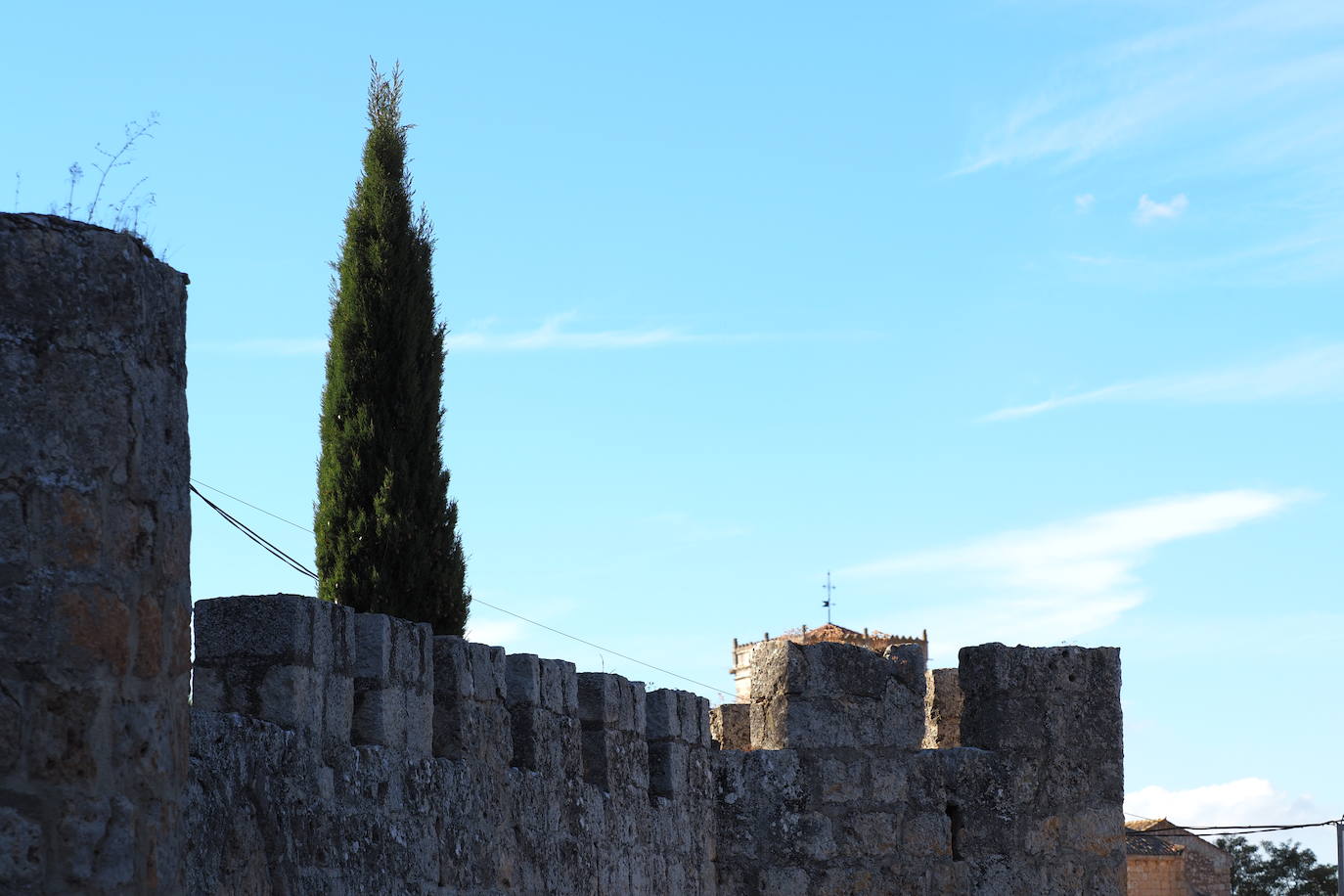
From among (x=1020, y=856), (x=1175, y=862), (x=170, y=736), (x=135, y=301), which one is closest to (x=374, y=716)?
(x=170, y=736)

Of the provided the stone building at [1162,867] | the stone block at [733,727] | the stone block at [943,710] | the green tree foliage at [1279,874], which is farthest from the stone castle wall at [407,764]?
the green tree foliage at [1279,874]

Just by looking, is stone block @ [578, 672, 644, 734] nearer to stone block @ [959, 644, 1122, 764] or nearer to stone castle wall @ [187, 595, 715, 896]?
stone castle wall @ [187, 595, 715, 896]

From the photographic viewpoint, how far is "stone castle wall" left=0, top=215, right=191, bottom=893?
3.58 meters

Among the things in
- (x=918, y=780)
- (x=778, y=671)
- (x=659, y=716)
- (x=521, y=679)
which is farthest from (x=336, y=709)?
(x=918, y=780)

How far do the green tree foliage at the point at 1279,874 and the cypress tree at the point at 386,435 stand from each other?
32.1 metres

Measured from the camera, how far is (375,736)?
550cm

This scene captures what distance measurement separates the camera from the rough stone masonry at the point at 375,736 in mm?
3635

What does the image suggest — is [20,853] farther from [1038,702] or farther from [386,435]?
[386,435]

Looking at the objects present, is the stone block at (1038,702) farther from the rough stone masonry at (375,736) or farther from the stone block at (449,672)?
the stone block at (449,672)

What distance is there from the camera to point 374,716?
5.50 meters

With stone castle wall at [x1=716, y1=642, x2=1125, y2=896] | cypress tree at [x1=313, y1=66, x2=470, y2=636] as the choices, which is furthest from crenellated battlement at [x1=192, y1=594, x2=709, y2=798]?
cypress tree at [x1=313, y1=66, x2=470, y2=636]

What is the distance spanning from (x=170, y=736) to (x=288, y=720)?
3.90 feet

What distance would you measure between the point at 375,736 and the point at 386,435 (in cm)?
816

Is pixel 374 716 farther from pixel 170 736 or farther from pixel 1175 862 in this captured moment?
pixel 1175 862
